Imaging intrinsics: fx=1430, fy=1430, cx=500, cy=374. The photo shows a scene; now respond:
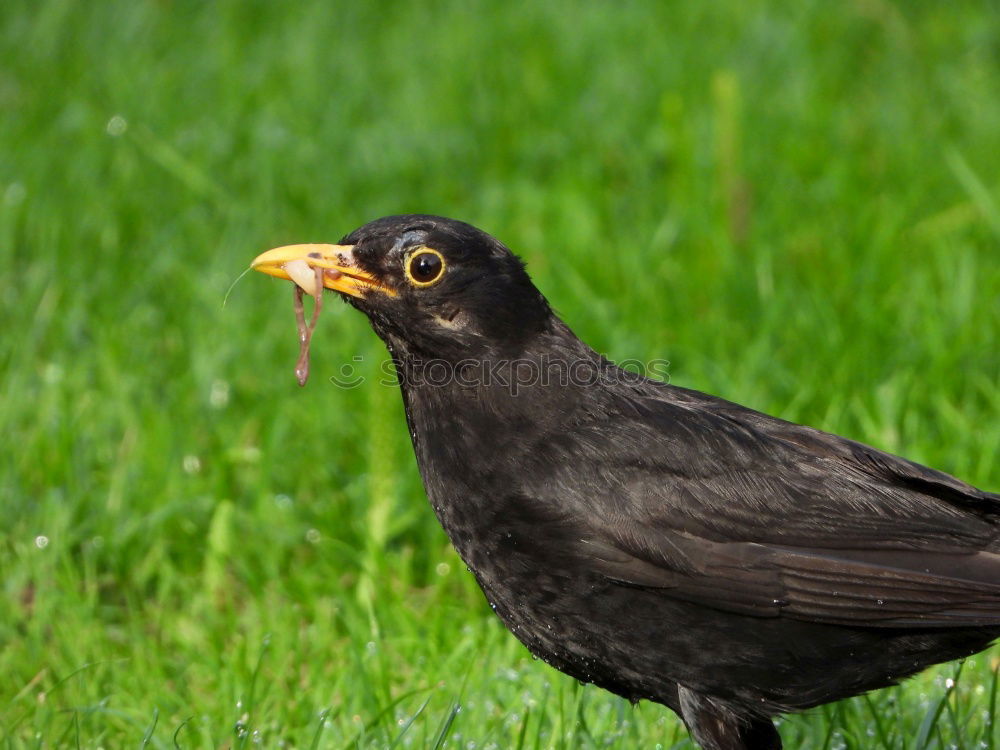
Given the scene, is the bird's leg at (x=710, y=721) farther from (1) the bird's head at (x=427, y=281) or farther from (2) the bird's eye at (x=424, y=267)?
(2) the bird's eye at (x=424, y=267)

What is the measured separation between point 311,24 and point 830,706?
6.28m

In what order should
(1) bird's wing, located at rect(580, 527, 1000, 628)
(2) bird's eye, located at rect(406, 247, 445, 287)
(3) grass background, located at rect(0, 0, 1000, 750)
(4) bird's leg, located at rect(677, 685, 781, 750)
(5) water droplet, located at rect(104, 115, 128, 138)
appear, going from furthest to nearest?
1. (5) water droplet, located at rect(104, 115, 128, 138)
2. (3) grass background, located at rect(0, 0, 1000, 750)
3. (2) bird's eye, located at rect(406, 247, 445, 287)
4. (4) bird's leg, located at rect(677, 685, 781, 750)
5. (1) bird's wing, located at rect(580, 527, 1000, 628)

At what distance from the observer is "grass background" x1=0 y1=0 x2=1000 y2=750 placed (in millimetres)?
4449

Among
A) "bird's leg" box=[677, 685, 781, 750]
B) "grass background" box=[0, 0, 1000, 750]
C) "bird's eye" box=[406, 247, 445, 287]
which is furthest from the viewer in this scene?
"grass background" box=[0, 0, 1000, 750]

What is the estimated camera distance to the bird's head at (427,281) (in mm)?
3840

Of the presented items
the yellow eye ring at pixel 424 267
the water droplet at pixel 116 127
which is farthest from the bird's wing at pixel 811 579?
the water droplet at pixel 116 127

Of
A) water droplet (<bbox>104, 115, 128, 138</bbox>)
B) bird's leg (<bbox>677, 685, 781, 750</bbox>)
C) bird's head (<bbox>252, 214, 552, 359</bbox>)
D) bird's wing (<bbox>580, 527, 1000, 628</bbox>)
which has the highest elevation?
water droplet (<bbox>104, 115, 128, 138</bbox>)

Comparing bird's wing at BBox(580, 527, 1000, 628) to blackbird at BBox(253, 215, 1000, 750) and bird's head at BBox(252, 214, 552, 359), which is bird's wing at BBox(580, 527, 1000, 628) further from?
bird's head at BBox(252, 214, 552, 359)

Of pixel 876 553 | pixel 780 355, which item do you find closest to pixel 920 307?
pixel 780 355

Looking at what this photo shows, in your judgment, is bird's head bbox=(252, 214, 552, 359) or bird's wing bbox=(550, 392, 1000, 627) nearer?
bird's wing bbox=(550, 392, 1000, 627)

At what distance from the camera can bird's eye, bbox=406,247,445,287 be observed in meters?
3.83

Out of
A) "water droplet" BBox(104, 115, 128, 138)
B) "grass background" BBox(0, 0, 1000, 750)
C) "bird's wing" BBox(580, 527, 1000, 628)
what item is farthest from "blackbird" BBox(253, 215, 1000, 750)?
"water droplet" BBox(104, 115, 128, 138)

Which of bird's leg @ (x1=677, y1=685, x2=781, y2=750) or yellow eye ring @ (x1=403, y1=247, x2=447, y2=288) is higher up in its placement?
yellow eye ring @ (x1=403, y1=247, x2=447, y2=288)

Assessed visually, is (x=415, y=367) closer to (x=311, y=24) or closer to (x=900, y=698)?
(x=900, y=698)
